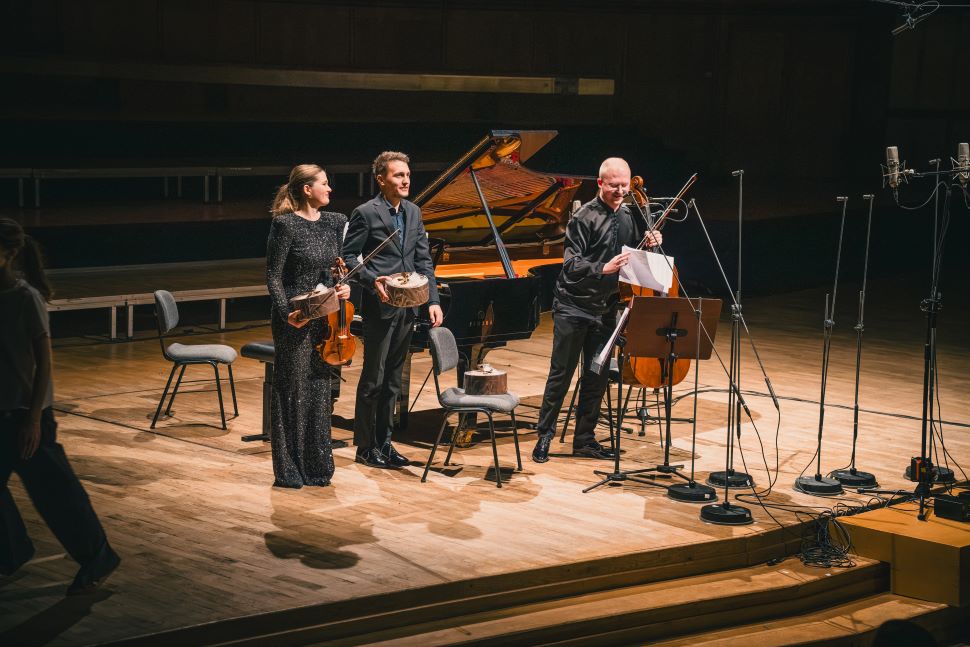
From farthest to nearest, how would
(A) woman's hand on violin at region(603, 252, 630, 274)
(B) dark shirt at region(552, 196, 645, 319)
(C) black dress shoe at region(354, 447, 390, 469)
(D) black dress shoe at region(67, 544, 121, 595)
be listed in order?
(B) dark shirt at region(552, 196, 645, 319), (C) black dress shoe at region(354, 447, 390, 469), (A) woman's hand on violin at region(603, 252, 630, 274), (D) black dress shoe at region(67, 544, 121, 595)

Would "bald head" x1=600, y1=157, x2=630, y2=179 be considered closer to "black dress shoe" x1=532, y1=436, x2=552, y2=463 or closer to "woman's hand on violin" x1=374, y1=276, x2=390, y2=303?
"woman's hand on violin" x1=374, y1=276, x2=390, y2=303

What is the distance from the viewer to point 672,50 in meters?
15.1

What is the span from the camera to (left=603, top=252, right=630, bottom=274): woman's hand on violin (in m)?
5.60

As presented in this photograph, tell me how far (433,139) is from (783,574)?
9018 millimetres

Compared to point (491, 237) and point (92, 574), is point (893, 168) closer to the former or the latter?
point (491, 237)

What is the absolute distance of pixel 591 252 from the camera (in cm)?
597

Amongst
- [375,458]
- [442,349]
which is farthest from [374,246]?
[375,458]

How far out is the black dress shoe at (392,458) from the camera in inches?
230

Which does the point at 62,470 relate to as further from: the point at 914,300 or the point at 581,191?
the point at 914,300

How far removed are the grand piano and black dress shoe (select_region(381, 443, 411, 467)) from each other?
1.81 feet

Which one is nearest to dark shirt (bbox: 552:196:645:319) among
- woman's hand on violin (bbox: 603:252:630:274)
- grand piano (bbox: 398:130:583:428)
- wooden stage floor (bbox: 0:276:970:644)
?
woman's hand on violin (bbox: 603:252:630:274)

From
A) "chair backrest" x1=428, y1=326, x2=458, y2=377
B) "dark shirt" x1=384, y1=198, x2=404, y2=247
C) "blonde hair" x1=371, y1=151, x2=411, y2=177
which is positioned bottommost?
"chair backrest" x1=428, y1=326, x2=458, y2=377

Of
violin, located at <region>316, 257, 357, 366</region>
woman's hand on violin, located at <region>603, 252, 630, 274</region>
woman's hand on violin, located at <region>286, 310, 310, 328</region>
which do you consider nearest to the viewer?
woman's hand on violin, located at <region>286, 310, 310, 328</region>

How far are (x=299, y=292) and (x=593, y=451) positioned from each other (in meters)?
1.69
